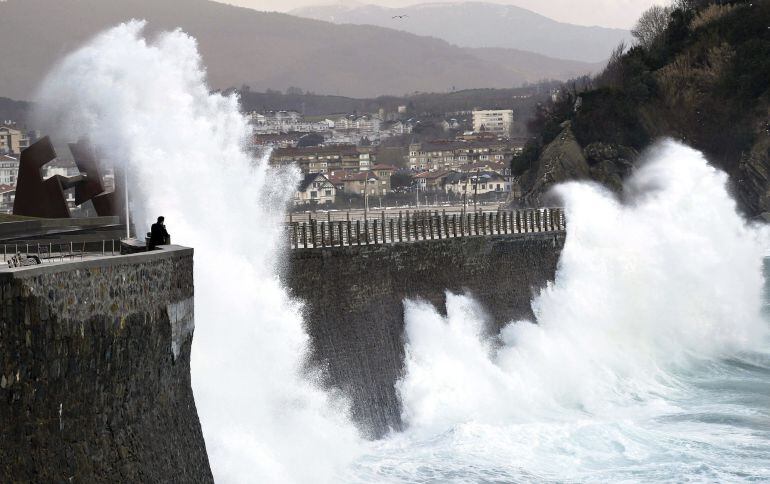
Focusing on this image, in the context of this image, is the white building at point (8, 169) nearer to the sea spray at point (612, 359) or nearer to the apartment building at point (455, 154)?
the sea spray at point (612, 359)

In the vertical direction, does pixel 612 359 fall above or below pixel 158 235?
below

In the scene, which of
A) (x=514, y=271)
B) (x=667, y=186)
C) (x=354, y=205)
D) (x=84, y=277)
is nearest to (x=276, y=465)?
(x=84, y=277)

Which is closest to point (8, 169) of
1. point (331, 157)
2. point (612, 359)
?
point (612, 359)

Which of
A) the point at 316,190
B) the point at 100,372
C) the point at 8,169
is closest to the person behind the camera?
the point at 100,372

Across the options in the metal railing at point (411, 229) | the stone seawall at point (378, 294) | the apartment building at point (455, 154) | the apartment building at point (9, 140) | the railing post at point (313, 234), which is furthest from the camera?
the apartment building at point (455, 154)

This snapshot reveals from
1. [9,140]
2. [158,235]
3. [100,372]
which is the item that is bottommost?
[100,372]

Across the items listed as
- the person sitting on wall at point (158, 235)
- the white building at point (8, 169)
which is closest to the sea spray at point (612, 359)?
the person sitting on wall at point (158, 235)

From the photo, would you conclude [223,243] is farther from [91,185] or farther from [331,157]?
[331,157]
